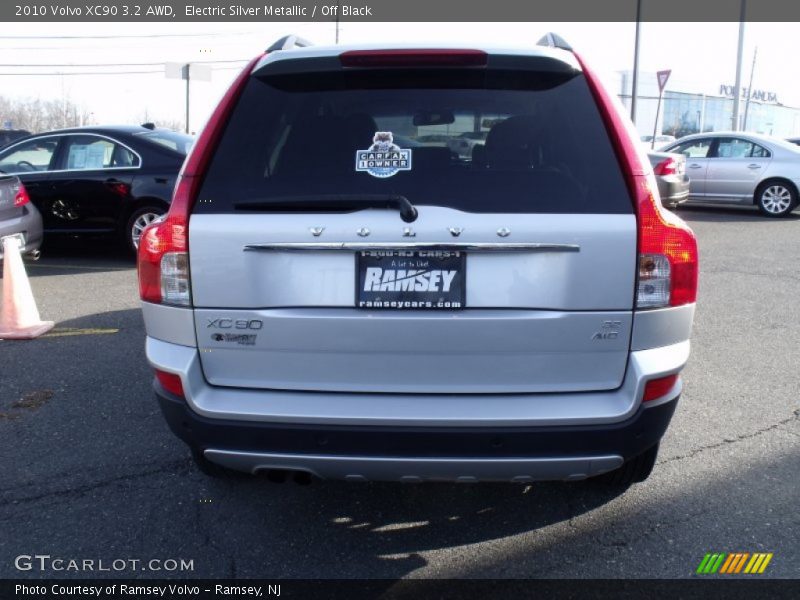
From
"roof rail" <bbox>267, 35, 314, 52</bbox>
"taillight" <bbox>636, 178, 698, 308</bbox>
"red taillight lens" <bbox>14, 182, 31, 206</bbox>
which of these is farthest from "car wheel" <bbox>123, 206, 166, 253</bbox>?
"taillight" <bbox>636, 178, 698, 308</bbox>

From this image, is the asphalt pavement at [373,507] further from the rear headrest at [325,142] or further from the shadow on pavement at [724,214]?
the shadow on pavement at [724,214]

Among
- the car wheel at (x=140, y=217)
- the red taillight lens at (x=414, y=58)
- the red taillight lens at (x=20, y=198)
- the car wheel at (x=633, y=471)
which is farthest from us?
the car wheel at (x=140, y=217)

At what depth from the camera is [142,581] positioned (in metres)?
2.88

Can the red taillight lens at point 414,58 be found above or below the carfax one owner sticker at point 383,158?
above

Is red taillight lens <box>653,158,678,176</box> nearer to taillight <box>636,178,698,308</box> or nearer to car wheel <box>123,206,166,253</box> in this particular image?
car wheel <box>123,206,166,253</box>

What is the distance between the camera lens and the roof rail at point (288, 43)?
3064mm

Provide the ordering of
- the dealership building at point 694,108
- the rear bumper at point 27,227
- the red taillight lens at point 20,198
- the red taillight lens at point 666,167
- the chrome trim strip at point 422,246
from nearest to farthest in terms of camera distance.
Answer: the chrome trim strip at point 422,246
the rear bumper at point 27,227
the red taillight lens at point 20,198
the red taillight lens at point 666,167
the dealership building at point 694,108

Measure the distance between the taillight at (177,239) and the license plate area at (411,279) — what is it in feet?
2.05

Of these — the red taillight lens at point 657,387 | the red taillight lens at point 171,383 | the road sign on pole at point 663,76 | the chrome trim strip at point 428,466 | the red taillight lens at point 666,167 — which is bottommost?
the chrome trim strip at point 428,466

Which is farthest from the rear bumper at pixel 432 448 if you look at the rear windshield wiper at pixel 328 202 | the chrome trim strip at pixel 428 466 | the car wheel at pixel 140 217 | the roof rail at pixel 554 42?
the car wheel at pixel 140 217

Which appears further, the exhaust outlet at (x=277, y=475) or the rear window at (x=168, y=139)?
the rear window at (x=168, y=139)

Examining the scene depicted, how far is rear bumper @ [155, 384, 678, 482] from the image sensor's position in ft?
8.30

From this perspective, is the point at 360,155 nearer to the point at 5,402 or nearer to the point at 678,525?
the point at 678,525

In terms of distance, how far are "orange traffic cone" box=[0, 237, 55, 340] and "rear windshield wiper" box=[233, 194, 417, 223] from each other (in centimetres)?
436
